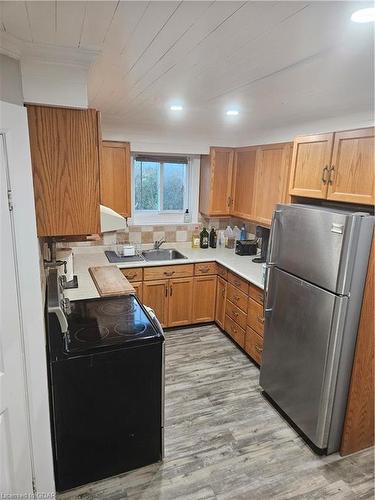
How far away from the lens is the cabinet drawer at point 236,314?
3.23 metres

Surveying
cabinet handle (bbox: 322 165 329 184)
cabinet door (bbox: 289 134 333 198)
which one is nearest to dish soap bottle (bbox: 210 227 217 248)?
cabinet door (bbox: 289 134 333 198)

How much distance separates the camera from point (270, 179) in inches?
125

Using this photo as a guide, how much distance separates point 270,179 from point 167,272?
4.73ft

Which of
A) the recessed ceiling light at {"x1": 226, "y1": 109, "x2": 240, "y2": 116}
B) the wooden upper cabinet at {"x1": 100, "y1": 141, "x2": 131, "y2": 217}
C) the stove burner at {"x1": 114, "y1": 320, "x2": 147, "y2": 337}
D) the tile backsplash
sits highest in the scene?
the recessed ceiling light at {"x1": 226, "y1": 109, "x2": 240, "y2": 116}

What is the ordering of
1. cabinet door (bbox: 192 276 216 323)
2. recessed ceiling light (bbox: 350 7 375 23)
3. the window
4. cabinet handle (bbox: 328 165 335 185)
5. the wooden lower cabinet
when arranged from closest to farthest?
recessed ceiling light (bbox: 350 7 375 23) → cabinet handle (bbox: 328 165 335 185) → the wooden lower cabinet → cabinet door (bbox: 192 276 216 323) → the window

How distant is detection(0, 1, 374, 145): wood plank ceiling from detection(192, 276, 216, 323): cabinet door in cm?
201

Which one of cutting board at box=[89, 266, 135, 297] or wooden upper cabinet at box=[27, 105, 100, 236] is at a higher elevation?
wooden upper cabinet at box=[27, 105, 100, 236]

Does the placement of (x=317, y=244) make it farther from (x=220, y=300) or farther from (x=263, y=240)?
(x=220, y=300)

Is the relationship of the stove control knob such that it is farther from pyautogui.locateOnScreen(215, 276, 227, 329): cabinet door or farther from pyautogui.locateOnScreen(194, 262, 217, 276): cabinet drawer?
pyautogui.locateOnScreen(215, 276, 227, 329): cabinet door

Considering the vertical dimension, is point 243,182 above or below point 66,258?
above

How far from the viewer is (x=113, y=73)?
1524 mm

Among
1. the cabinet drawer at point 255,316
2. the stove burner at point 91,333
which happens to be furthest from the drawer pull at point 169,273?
the stove burner at point 91,333

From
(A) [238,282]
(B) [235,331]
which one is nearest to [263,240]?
(A) [238,282]

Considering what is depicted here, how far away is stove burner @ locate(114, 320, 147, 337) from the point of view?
1913 mm
